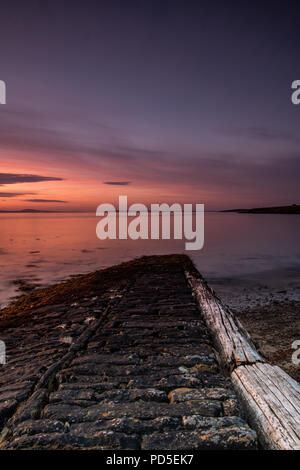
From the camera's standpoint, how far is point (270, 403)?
10.1 ft

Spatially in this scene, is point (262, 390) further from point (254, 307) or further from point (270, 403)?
point (254, 307)

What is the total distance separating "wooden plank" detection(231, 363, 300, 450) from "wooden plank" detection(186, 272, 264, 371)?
0.85ft

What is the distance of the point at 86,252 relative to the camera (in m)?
27.3

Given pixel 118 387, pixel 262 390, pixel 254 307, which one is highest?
pixel 262 390

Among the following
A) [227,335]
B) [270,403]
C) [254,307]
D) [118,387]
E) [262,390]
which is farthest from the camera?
[254,307]

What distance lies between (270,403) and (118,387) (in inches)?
75.2

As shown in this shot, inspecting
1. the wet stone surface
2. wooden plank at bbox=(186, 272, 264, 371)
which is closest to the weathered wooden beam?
wooden plank at bbox=(186, 272, 264, 371)

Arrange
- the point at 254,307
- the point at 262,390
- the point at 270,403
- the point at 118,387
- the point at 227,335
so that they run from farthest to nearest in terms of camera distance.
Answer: the point at 254,307 < the point at 227,335 < the point at 118,387 < the point at 262,390 < the point at 270,403

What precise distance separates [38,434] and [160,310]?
4.59 m

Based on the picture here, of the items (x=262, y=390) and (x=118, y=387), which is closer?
(x=262, y=390)

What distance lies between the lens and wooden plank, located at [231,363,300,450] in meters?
2.61

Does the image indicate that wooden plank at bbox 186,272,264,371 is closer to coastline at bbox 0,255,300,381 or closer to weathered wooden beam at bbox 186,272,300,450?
weathered wooden beam at bbox 186,272,300,450

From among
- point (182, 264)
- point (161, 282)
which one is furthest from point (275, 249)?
point (161, 282)

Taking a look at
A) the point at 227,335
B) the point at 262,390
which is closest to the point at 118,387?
the point at 262,390
